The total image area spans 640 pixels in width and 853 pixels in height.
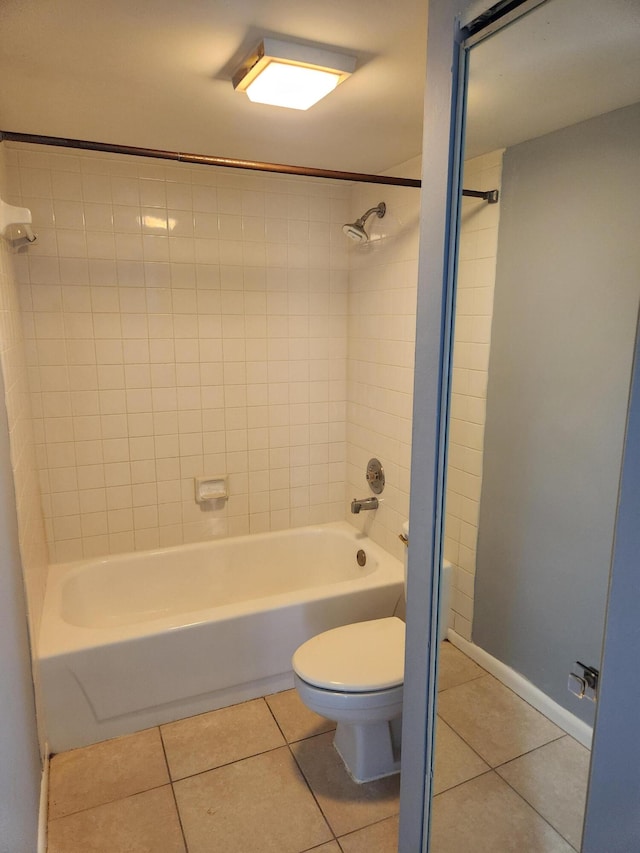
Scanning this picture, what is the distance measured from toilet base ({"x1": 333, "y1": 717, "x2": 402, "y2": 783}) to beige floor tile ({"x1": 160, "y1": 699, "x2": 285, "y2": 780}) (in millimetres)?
320

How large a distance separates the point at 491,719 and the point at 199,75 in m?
2.04

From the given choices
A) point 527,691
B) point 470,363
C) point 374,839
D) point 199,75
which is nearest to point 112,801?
point 374,839

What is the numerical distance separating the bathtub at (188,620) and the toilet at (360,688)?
0.38 metres

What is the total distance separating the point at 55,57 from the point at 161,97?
1.19ft

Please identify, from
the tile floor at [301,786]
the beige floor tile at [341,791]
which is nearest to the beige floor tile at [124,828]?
the tile floor at [301,786]

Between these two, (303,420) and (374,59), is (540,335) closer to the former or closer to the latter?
(374,59)

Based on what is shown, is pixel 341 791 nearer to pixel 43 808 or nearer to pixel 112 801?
pixel 112 801

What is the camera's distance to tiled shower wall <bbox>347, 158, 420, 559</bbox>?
258 cm

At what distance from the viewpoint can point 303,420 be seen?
3.17 meters

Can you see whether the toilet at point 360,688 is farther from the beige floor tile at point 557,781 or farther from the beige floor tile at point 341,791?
the beige floor tile at point 557,781

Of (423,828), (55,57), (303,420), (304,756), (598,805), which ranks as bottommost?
(304,756)

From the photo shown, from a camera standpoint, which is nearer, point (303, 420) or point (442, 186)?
point (442, 186)

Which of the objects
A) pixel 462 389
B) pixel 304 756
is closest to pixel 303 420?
pixel 304 756

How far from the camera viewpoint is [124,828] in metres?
1.77
